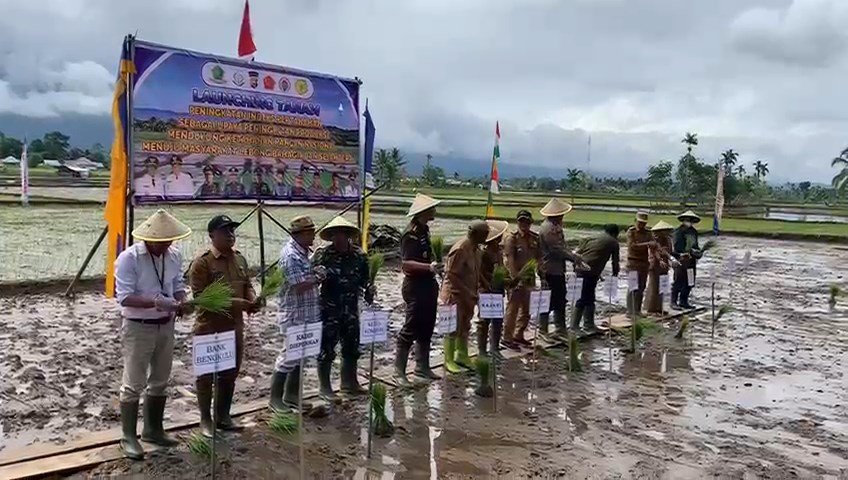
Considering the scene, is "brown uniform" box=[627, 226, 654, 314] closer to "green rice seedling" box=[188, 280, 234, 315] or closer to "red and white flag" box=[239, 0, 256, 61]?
"red and white flag" box=[239, 0, 256, 61]

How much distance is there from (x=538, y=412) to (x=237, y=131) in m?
4.43

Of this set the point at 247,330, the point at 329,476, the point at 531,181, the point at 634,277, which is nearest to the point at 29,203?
the point at 247,330

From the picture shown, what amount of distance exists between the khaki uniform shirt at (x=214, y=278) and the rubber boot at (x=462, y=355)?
2726 millimetres

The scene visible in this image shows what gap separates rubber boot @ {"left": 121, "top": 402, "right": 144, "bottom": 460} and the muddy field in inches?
3.8

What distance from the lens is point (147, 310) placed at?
4344 mm

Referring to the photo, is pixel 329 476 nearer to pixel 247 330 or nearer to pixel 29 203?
pixel 247 330

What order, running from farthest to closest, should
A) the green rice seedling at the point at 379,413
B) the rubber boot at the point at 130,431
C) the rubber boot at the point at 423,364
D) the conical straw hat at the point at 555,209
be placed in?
the conical straw hat at the point at 555,209, the rubber boot at the point at 423,364, the green rice seedling at the point at 379,413, the rubber boot at the point at 130,431

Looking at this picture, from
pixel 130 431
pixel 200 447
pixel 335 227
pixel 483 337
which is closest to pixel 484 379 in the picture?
pixel 483 337

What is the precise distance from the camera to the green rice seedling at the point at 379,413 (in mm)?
4891

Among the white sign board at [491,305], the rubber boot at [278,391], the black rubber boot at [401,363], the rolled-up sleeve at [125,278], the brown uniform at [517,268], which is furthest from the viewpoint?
the brown uniform at [517,268]

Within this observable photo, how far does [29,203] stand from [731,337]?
82.4 feet

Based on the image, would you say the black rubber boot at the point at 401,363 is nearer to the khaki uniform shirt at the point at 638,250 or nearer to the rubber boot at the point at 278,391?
the rubber boot at the point at 278,391

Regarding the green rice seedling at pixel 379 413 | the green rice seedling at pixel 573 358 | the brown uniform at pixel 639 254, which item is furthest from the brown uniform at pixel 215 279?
the brown uniform at pixel 639 254

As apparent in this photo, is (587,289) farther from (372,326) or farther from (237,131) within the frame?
(372,326)
